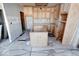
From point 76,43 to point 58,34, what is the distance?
1.69 meters

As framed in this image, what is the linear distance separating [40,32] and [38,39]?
1.16ft

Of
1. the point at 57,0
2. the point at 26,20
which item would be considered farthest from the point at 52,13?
the point at 57,0

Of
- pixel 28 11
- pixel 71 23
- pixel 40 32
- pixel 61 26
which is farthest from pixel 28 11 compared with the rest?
pixel 71 23

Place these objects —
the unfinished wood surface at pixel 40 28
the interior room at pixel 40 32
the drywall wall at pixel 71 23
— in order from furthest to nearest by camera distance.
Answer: the unfinished wood surface at pixel 40 28 < the interior room at pixel 40 32 < the drywall wall at pixel 71 23

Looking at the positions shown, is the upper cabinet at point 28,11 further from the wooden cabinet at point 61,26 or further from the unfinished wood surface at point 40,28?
the wooden cabinet at point 61,26

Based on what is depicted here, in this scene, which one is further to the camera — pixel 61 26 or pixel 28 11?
pixel 28 11

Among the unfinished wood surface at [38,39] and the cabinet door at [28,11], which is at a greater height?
the cabinet door at [28,11]

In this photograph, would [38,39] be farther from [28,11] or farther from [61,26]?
[28,11]

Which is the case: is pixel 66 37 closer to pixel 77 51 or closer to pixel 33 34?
pixel 77 51

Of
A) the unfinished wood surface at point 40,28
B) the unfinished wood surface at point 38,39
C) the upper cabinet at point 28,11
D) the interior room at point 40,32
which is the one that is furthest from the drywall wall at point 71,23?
the upper cabinet at point 28,11

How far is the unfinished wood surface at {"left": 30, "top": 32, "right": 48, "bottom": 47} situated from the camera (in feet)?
17.0

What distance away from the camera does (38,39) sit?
205 inches

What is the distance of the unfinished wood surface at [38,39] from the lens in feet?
17.0

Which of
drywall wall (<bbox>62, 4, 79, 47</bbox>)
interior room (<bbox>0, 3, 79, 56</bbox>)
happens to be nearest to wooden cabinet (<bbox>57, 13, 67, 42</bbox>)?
interior room (<bbox>0, 3, 79, 56</bbox>)
